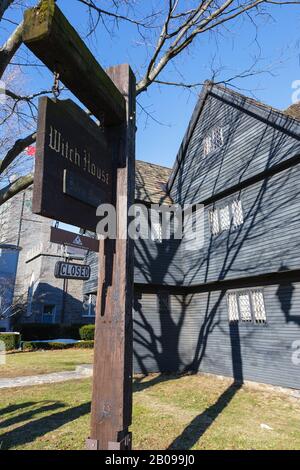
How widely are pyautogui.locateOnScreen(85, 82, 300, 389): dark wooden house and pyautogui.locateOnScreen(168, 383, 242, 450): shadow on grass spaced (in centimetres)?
261

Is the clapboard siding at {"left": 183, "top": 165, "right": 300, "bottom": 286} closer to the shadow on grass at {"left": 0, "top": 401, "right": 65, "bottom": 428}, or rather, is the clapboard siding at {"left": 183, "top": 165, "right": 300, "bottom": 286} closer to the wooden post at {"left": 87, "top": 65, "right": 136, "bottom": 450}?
the shadow on grass at {"left": 0, "top": 401, "right": 65, "bottom": 428}

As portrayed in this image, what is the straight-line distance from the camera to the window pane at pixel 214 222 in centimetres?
1328

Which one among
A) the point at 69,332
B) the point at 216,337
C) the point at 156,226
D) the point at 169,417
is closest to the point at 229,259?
the point at 216,337

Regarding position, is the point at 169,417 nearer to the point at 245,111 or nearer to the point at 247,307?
the point at 247,307

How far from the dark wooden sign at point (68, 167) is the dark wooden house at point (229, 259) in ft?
25.8

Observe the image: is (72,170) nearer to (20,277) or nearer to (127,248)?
(127,248)

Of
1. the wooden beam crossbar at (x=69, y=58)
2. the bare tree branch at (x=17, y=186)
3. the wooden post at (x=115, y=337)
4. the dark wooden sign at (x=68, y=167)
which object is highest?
the bare tree branch at (x=17, y=186)

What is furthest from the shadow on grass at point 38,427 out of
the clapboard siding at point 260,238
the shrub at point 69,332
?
the shrub at point 69,332

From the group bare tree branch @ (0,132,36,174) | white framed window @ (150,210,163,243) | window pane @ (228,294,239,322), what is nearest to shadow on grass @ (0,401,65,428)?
bare tree branch @ (0,132,36,174)

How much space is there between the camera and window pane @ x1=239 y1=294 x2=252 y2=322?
11.5 meters

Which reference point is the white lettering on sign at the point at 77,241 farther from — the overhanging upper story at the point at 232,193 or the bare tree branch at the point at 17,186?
the overhanging upper story at the point at 232,193

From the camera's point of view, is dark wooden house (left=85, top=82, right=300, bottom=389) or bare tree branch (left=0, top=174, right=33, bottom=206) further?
dark wooden house (left=85, top=82, right=300, bottom=389)

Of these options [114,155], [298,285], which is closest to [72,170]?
[114,155]

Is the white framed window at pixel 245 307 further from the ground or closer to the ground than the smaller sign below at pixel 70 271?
closer to the ground
